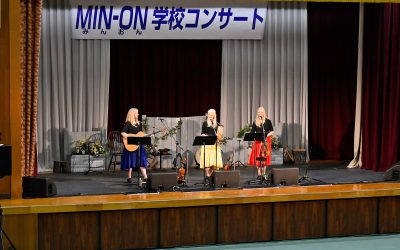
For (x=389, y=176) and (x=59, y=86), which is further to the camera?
(x=59, y=86)

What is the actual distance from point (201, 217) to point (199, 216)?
29 mm

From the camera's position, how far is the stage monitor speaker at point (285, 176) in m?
10.5

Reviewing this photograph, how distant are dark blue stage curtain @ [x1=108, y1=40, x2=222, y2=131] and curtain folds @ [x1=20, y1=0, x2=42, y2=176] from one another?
289 centimetres

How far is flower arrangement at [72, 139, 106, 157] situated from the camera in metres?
13.9

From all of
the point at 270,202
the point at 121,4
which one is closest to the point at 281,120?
the point at 121,4

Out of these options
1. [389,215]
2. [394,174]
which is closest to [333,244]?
[389,215]

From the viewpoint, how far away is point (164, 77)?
15.1 m

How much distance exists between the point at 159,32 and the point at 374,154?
16.1 ft

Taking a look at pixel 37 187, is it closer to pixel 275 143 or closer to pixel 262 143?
pixel 262 143

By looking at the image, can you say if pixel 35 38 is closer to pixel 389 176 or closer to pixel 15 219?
pixel 15 219

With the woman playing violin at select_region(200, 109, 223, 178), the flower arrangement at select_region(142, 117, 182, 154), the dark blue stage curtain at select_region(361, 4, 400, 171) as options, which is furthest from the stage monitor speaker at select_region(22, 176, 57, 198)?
the dark blue stage curtain at select_region(361, 4, 400, 171)

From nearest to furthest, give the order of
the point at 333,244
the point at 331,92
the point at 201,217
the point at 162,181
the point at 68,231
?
the point at 68,231, the point at 201,217, the point at 333,244, the point at 162,181, the point at 331,92

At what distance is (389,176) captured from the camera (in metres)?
10.6

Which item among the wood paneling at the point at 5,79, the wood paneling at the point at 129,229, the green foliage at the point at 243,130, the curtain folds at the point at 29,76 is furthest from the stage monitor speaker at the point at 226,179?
the green foliage at the point at 243,130
